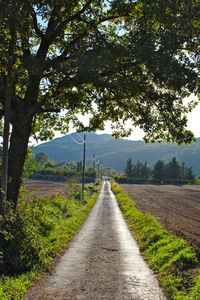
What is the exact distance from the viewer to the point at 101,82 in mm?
9016

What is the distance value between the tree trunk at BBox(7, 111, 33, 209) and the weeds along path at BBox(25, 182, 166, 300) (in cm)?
293

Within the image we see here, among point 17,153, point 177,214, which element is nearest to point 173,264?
point 17,153

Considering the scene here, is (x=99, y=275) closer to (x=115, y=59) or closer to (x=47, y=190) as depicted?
(x=115, y=59)

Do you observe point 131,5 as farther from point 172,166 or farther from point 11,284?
point 172,166

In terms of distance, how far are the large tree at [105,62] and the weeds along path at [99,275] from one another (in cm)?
323

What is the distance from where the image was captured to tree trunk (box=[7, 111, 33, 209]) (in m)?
10.4

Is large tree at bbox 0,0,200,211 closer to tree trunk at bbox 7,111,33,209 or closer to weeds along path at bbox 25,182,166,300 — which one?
tree trunk at bbox 7,111,33,209

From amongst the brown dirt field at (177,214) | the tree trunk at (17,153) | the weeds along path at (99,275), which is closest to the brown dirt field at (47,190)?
the brown dirt field at (177,214)

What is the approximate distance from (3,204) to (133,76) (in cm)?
578

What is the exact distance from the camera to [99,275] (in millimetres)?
8703

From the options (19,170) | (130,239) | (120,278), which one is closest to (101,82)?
(19,170)

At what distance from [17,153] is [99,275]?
484 cm

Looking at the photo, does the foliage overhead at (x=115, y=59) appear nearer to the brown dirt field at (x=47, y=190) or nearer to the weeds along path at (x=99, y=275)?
the weeds along path at (x=99, y=275)

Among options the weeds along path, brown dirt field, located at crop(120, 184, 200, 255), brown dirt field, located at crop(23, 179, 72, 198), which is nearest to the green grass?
the weeds along path
